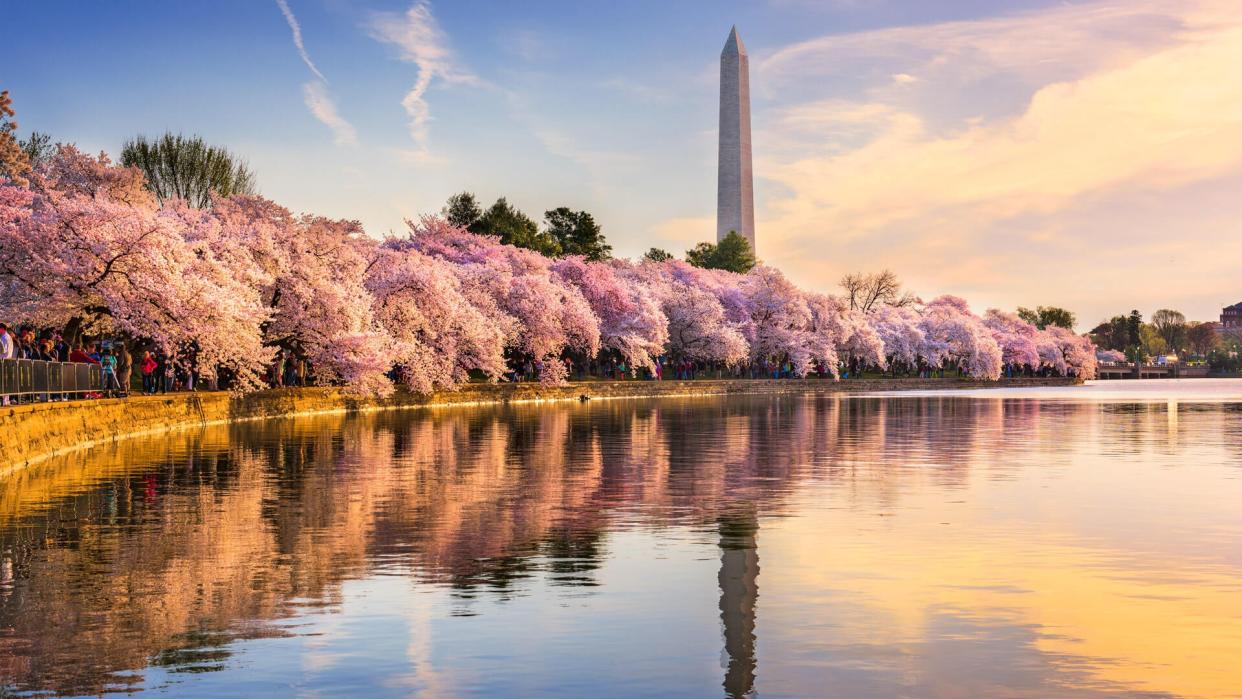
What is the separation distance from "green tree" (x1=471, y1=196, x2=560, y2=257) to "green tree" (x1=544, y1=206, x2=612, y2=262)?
4962mm

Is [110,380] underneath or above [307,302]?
underneath

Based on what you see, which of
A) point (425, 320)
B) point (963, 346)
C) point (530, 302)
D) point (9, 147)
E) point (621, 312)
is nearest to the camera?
point (9, 147)

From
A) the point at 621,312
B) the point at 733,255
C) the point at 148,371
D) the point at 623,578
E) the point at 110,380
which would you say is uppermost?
the point at 733,255

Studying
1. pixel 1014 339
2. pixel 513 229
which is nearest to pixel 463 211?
pixel 513 229

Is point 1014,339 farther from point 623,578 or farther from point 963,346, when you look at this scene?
point 623,578

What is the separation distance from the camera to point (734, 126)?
124625 mm

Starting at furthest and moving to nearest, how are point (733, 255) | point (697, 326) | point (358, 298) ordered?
1. point (733, 255)
2. point (697, 326)
3. point (358, 298)

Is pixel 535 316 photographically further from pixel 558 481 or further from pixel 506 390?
pixel 558 481

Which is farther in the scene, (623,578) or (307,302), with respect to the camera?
(307,302)

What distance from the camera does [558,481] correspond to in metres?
26.5

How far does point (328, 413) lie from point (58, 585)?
4667cm

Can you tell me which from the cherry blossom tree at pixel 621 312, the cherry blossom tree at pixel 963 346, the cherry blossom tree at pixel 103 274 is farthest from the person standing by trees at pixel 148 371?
the cherry blossom tree at pixel 963 346

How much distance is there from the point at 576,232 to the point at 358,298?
77.3 m

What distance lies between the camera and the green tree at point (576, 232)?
139500 millimetres
